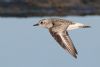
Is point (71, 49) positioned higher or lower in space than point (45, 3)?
higher

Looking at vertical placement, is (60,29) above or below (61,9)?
above

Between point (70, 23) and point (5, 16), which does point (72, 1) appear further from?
point (70, 23)

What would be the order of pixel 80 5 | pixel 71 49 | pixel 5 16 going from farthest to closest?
pixel 80 5 → pixel 5 16 → pixel 71 49

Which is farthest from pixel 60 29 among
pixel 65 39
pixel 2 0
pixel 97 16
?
pixel 2 0

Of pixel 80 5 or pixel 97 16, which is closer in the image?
pixel 97 16

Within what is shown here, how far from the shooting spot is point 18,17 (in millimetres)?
18297

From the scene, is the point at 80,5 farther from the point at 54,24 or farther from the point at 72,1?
the point at 54,24

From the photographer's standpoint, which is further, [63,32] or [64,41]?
[63,32]

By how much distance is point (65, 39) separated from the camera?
1112 centimetres

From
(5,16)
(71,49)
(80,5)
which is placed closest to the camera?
(71,49)

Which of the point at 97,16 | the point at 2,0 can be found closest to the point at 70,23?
the point at 97,16

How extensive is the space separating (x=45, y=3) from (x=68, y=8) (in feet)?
2.12

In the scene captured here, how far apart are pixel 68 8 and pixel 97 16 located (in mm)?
1261

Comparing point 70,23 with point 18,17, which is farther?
point 18,17
